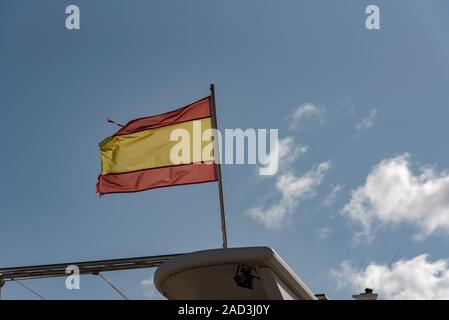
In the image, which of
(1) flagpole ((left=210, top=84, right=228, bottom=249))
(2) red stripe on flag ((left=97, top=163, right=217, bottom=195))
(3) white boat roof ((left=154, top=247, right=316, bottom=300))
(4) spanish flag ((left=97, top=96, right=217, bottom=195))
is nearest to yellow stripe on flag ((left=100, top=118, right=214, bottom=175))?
(4) spanish flag ((left=97, top=96, right=217, bottom=195))

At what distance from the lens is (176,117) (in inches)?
538

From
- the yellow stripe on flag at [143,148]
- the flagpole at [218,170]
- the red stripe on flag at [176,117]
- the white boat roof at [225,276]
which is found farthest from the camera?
the red stripe on flag at [176,117]

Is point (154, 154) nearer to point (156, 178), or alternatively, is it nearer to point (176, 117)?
point (156, 178)

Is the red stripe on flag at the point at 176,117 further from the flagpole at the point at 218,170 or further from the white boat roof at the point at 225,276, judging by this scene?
the white boat roof at the point at 225,276

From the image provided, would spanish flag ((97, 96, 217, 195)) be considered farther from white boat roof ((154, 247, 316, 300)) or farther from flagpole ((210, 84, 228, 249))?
white boat roof ((154, 247, 316, 300))

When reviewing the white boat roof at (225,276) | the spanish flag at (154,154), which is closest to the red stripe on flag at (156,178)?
the spanish flag at (154,154)

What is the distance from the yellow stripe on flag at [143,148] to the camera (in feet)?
44.0

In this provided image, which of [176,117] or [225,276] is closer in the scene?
Answer: [225,276]

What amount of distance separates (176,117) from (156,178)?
1.45 meters

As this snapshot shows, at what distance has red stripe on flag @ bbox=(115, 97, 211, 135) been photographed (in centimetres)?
1355

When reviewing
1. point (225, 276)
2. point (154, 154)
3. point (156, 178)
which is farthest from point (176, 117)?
point (225, 276)
